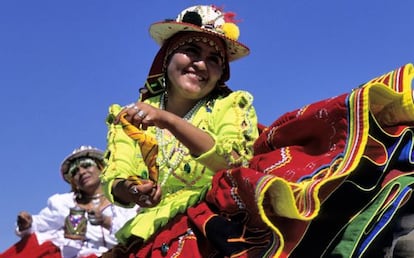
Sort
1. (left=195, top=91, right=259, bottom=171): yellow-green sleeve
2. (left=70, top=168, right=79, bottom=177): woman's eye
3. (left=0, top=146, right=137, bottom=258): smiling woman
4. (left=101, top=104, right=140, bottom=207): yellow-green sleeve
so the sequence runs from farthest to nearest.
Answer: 1. (left=70, top=168, right=79, bottom=177): woman's eye
2. (left=0, top=146, right=137, bottom=258): smiling woman
3. (left=101, top=104, right=140, bottom=207): yellow-green sleeve
4. (left=195, top=91, right=259, bottom=171): yellow-green sleeve

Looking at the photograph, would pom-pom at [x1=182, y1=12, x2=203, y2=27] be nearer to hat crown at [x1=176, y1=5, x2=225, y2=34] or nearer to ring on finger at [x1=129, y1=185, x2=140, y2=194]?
hat crown at [x1=176, y1=5, x2=225, y2=34]

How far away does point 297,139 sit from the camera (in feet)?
6.91

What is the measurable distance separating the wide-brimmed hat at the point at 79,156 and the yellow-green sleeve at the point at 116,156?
2946 millimetres

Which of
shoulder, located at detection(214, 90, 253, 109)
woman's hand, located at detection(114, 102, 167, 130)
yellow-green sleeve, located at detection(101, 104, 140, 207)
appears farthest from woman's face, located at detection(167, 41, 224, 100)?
woman's hand, located at detection(114, 102, 167, 130)

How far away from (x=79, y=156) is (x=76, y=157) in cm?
3

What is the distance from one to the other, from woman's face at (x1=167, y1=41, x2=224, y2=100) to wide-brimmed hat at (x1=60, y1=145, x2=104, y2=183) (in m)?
3.06

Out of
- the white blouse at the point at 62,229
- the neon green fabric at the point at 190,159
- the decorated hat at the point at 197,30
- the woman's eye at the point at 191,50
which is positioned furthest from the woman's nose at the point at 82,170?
the woman's eye at the point at 191,50

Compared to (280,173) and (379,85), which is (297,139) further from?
(379,85)

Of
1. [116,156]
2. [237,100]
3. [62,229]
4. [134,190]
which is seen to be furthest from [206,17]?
[62,229]

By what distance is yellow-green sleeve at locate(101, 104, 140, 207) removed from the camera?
267 centimetres

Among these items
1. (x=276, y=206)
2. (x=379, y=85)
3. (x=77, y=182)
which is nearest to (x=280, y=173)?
(x=276, y=206)

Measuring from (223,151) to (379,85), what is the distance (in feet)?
Answer: 2.31

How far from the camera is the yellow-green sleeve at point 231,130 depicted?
2.47 meters

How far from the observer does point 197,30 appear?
2.83 metres
